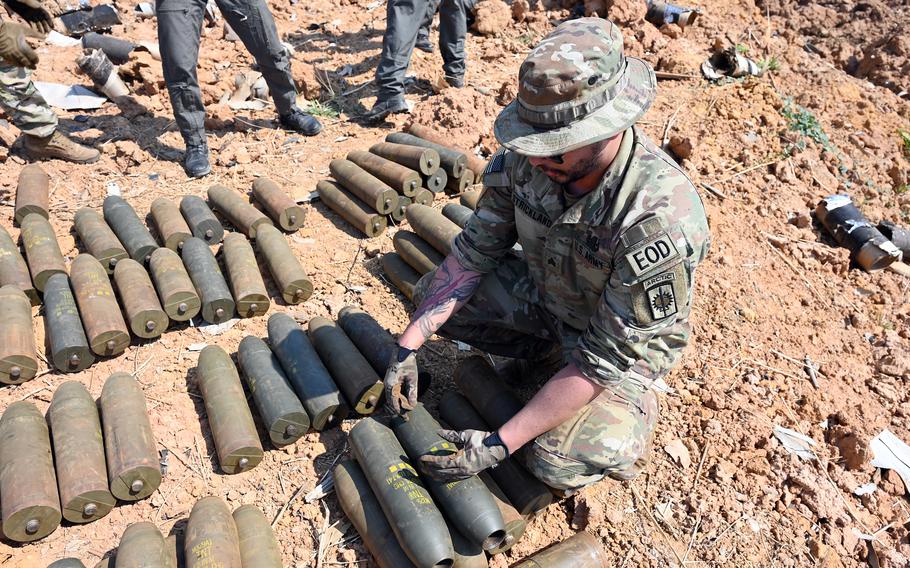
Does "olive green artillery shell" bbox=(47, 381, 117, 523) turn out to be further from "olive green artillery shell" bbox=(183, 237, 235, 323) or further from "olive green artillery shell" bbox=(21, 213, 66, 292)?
"olive green artillery shell" bbox=(21, 213, 66, 292)

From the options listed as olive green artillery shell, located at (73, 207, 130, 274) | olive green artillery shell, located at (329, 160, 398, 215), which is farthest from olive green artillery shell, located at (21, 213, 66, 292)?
olive green artillery shell, located at (329, 160, 398, 215)

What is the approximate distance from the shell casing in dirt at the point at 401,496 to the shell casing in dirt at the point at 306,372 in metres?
0.39

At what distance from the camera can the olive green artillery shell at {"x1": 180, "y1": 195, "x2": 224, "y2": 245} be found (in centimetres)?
560

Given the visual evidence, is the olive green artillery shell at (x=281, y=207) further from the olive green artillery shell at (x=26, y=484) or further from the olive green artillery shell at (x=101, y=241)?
the olive green artillery shell at (x=26, y=484)

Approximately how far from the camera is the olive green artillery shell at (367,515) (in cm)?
322

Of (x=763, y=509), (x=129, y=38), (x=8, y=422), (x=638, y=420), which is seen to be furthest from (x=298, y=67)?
(x=763, y=509)

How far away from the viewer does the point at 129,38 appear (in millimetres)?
9539

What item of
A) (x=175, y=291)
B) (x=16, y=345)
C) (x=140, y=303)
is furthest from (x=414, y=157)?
(x=16, y=345)

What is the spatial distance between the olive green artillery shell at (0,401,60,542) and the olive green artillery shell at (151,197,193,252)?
2.19m

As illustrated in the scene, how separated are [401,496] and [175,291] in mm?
2635

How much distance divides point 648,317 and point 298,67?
23.7 ft

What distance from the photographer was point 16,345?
4.24 metres

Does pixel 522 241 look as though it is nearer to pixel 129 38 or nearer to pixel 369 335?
pixel 369 335

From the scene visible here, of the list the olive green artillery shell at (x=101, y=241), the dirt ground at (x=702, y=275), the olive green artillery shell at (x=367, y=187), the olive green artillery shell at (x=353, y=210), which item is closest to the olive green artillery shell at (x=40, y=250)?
the olive green artillery shell at (x=101, y=241)
